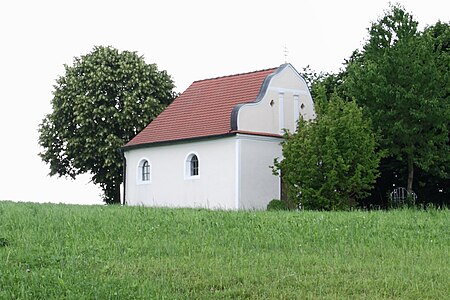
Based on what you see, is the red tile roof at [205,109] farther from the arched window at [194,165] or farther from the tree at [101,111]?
the tree at [101,111]

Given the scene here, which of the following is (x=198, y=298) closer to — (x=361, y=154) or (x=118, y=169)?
(x=361, y=154)

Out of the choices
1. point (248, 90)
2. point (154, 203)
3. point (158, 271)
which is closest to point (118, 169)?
point (154, 203)

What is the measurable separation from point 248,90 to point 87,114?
13.7 meters

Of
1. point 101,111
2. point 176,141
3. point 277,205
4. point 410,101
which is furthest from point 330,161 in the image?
point 101,111

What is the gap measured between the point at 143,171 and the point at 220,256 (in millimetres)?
24958

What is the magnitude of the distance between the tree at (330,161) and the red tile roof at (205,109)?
3.85 meters

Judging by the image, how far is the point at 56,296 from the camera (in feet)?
36.0

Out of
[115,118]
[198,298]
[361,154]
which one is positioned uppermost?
[115,118]

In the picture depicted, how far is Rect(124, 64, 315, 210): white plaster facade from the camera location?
110ft

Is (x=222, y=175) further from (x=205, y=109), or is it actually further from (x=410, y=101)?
(x=410, y=101)

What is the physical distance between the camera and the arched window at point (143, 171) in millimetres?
38406

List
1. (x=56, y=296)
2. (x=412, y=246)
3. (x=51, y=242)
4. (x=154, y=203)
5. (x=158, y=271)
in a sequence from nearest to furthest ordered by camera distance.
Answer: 1. (x=56, y=296)
2. (x=158, y=271)
3. (x=51, y=242)
4. (x=412, y=246)
5. (x=154, y=203)

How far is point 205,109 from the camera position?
37250 mm

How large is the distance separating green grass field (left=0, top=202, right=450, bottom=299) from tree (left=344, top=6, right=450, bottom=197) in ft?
48.2
